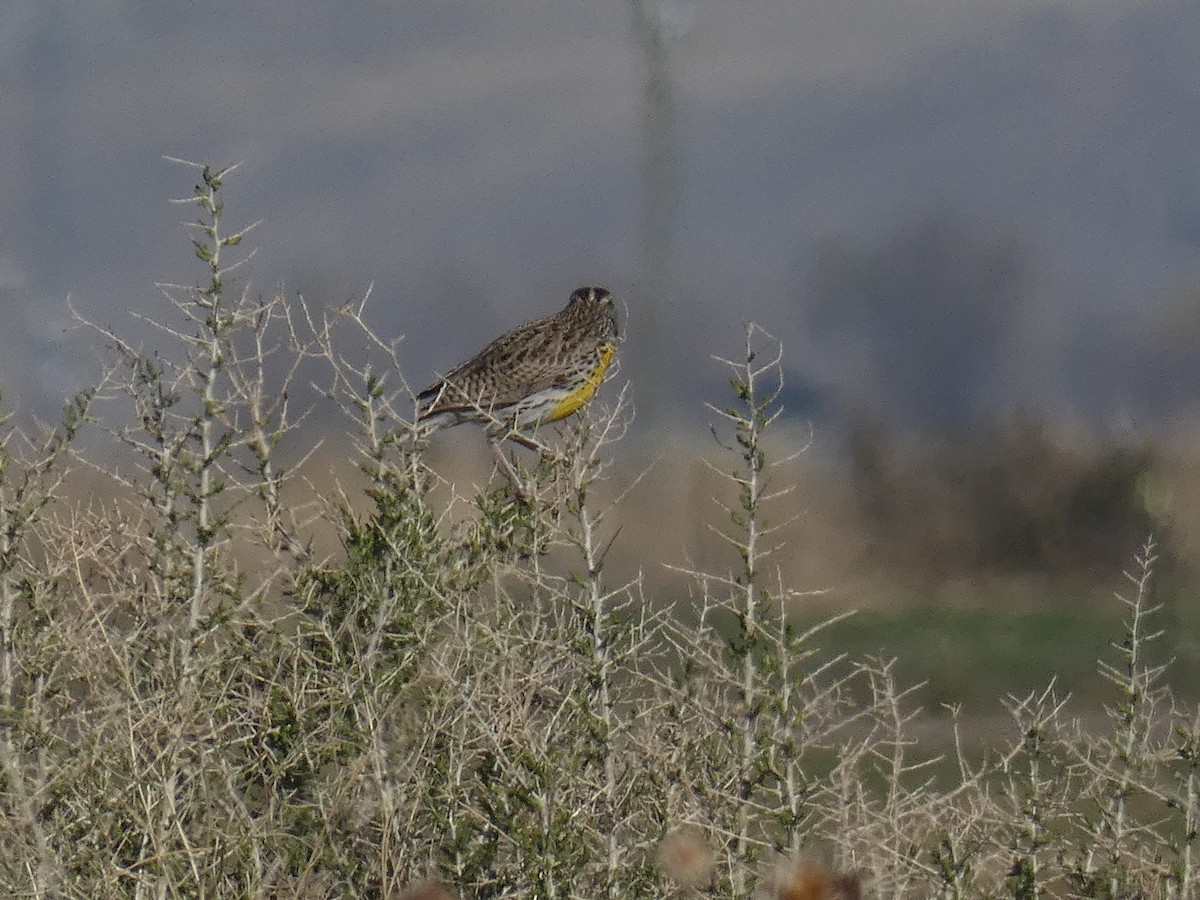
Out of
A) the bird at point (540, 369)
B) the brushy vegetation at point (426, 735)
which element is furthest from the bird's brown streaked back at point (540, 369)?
the brushy vegetation at point (426, 735)

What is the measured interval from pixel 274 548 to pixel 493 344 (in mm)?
5732

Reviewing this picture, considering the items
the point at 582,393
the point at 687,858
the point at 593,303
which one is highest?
the point at 593,303

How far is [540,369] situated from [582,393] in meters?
0.45

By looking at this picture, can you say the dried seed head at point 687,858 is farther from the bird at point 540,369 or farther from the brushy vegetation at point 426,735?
the bird at point 540,369

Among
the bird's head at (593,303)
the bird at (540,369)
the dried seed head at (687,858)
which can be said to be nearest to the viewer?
the dried seed head at (687,858)

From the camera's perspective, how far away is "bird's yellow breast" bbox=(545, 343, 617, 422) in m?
10.6

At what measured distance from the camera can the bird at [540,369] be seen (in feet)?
34.2

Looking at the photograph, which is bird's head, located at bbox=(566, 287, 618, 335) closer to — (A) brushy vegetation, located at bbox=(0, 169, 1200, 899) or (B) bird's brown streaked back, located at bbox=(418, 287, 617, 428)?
(B) bird's brown streaked back, located at bbox=(418, 287, 617, 428)

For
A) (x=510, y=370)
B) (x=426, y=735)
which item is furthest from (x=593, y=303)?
(x=426, y=735)

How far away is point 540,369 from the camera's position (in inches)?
439

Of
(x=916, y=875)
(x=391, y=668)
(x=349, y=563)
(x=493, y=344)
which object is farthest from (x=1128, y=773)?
(x=493, y=344)

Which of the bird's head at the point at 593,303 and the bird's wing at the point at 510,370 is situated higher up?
the bird's head at the point at 593,303

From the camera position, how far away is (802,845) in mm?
4559

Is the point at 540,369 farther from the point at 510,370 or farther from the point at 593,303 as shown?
the point at 593,303
